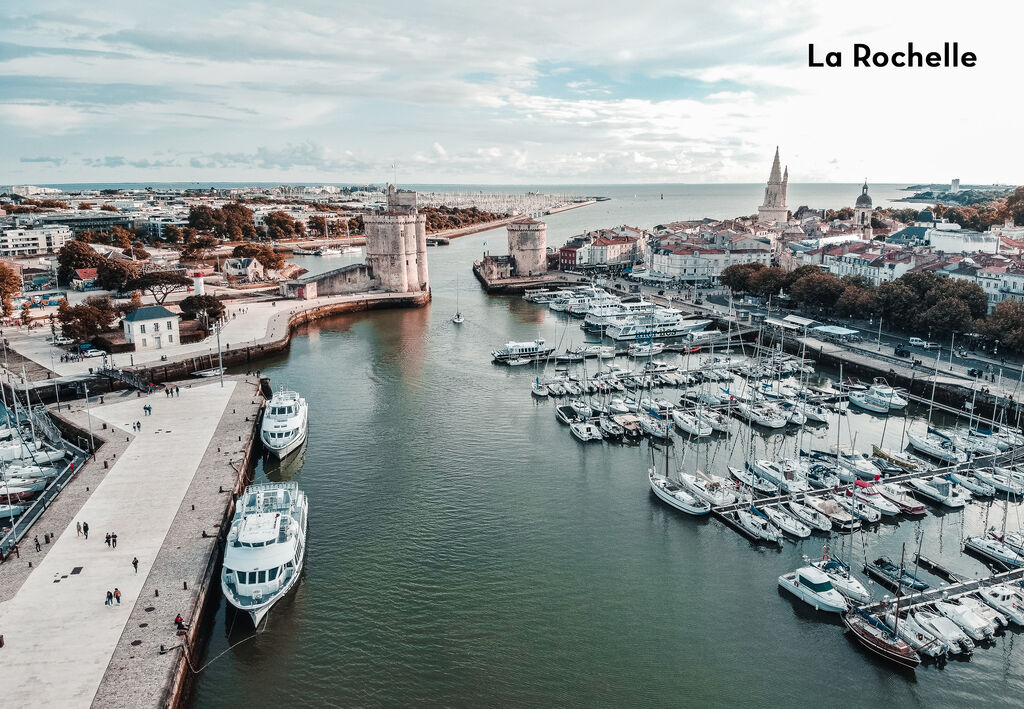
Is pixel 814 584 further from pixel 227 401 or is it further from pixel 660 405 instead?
pixel 227 401

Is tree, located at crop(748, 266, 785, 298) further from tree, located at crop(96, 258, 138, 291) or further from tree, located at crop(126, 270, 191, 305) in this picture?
tree, located at crop(96, 258, 138, 291)

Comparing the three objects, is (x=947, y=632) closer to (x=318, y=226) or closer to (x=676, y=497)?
(x=676, y=497)

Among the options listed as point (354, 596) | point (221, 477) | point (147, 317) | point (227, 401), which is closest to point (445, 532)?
point (354, 596)

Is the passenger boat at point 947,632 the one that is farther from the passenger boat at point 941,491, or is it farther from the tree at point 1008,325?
the tree at point 1008,325

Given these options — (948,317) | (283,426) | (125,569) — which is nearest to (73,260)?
(283,426)

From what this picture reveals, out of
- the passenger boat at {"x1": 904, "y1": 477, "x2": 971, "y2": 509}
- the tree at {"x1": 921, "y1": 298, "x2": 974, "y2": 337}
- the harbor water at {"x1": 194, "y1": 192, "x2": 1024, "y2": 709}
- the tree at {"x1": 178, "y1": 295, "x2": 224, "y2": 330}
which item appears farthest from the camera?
the tree at {"x1": 178, "y1": 295, "x2": 224, "y2": 330}

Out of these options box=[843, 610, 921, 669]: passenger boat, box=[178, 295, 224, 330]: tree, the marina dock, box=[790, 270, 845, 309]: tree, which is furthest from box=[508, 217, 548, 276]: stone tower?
box=[843, 610, 921, 669]: passenger boat

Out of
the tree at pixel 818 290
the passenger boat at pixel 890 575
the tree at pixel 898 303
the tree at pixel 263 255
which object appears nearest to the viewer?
the passenger boat at pixel 890 575

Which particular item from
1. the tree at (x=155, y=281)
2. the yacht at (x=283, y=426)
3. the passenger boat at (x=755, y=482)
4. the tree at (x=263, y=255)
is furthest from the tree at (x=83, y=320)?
the passenger boat at (x=755, y=482)
